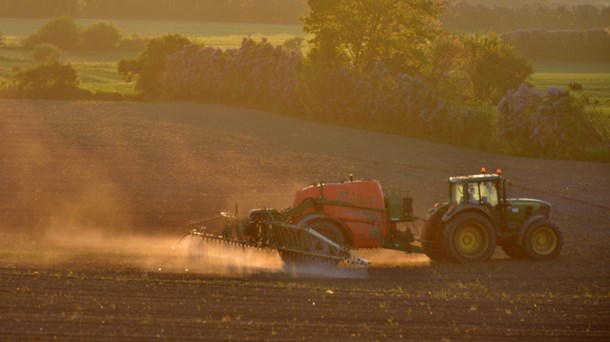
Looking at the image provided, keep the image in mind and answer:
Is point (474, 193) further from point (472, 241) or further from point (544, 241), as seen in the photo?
point (544, 241)

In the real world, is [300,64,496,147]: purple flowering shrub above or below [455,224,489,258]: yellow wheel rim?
above

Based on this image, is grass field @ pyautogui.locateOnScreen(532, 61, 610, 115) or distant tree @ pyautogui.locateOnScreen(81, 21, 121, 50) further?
distant tree @ pyautogui.locateOnScreen(81, 21, 121, 50)

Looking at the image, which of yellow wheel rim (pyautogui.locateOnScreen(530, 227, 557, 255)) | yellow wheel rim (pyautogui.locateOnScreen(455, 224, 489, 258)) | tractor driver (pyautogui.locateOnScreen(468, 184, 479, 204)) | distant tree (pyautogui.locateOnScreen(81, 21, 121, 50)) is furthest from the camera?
distant tree (pyautogui.locateOnScreen(81, 21, 121, 50))

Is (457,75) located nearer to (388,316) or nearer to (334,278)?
(334,278)

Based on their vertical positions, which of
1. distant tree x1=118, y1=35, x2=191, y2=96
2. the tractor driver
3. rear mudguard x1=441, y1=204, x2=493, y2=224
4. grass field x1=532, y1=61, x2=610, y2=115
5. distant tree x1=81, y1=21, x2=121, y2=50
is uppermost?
distant tree x1=81, y1=21, x2=121, y2=50

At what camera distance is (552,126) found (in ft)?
169

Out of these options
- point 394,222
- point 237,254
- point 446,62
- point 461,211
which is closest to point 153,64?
point 446,62

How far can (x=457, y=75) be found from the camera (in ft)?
228

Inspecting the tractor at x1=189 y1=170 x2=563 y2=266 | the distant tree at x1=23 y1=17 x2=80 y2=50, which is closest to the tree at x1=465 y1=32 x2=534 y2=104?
the distant tree at x1=23 y1=17 x2=80 y2=50

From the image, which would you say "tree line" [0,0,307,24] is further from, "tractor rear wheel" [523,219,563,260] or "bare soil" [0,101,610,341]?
"tractor rear wheel" [523,219,563,260]

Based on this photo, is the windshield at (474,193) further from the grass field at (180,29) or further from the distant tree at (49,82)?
the grass field at (180,29)

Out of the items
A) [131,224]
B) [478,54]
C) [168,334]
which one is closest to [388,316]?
[168,334]

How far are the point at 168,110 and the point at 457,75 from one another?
1780 centimetres

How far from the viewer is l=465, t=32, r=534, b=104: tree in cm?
7188
